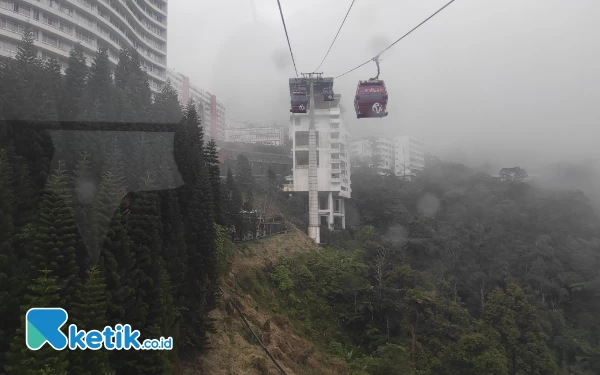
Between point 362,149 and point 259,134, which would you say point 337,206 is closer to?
point 362,149

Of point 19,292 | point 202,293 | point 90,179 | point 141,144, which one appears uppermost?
point 141,144

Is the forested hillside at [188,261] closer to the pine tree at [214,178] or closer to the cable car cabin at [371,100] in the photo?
the pine tree at [214,178]

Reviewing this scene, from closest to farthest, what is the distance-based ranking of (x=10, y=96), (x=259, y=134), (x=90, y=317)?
(x=90, y=317)
(x=10, y=96)
(x=259, y=134)

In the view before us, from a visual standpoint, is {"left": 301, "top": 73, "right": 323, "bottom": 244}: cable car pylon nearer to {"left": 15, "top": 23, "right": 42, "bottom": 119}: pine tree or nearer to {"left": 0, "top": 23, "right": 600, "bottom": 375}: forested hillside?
{"left": 0, "top": 23, "right": 600, "bottom": 375}: forested hillside

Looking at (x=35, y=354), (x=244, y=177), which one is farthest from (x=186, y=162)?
(x=244, y=177)

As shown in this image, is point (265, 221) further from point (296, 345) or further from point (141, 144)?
point (141, 144)

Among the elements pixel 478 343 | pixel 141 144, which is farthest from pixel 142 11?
pixel 478 343
